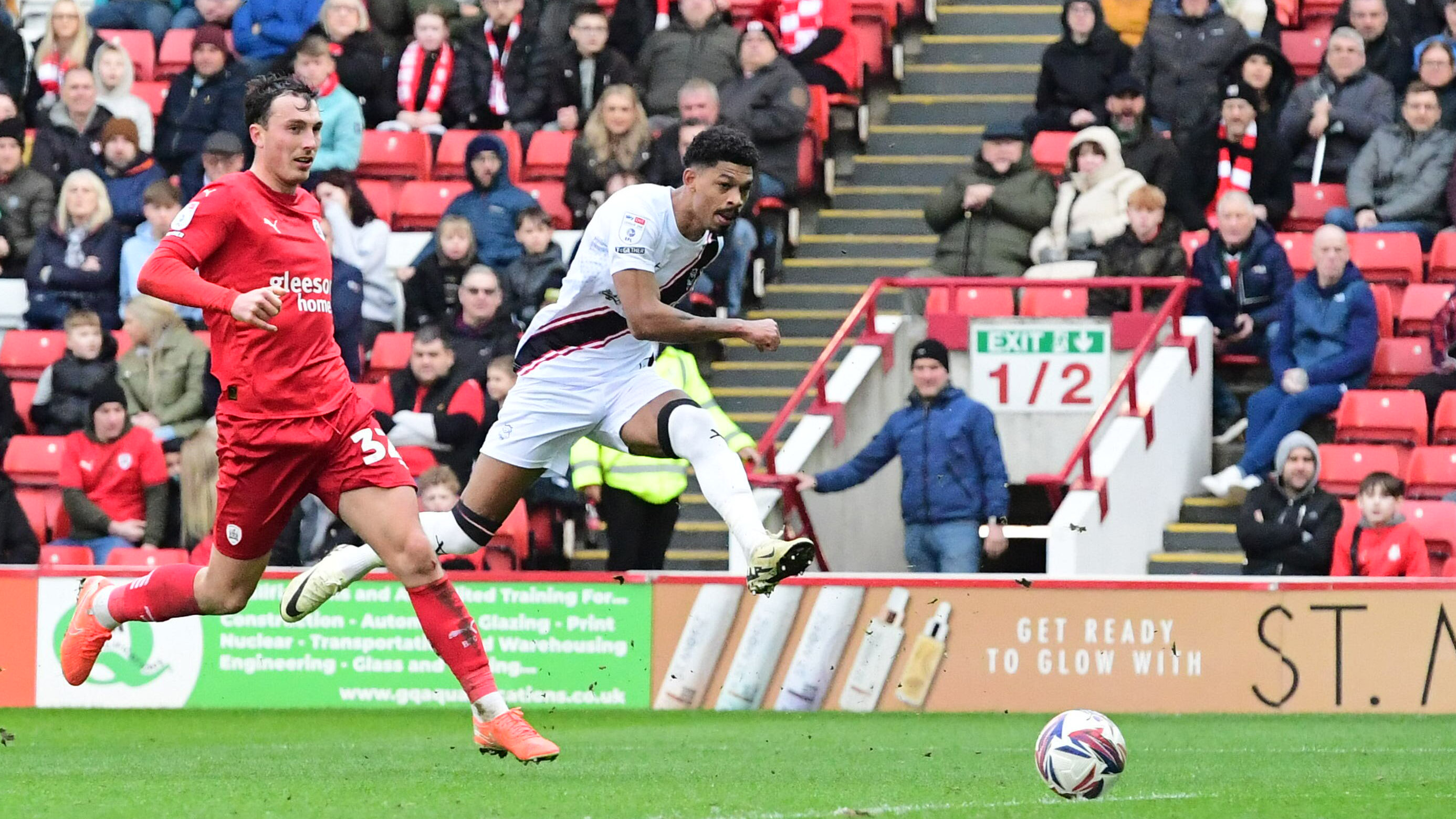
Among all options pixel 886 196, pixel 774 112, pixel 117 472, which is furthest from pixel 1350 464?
pixel 117 472

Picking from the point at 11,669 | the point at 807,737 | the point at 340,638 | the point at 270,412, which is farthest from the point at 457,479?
the point at 270,412

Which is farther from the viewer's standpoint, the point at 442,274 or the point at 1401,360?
the point at 442,274

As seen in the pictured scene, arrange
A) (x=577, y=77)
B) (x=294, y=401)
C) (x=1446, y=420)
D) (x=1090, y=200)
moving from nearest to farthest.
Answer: (x=294, y=401) < (x=1446, y=420) < (x=1090, y=200) < (x=577, y=77)

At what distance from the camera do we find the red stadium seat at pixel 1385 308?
15.2 meters

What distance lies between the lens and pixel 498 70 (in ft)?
59.7

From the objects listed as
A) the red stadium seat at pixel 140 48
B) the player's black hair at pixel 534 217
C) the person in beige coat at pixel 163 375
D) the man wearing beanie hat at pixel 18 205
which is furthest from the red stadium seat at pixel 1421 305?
the red stadium seat at pixel 140 48

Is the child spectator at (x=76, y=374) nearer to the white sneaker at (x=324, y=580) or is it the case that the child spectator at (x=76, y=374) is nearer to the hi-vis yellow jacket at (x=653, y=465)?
the hi-vis yellow jacket at (x=653, y=465)

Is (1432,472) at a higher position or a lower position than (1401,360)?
lower

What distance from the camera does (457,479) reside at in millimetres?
14211

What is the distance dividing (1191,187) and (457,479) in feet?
17.6

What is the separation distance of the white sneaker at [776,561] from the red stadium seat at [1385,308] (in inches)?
307

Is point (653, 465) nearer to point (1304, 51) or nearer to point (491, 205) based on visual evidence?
point (491, 205)

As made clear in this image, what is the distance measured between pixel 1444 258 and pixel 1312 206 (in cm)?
125

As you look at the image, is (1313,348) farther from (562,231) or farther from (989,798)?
(989,798)
